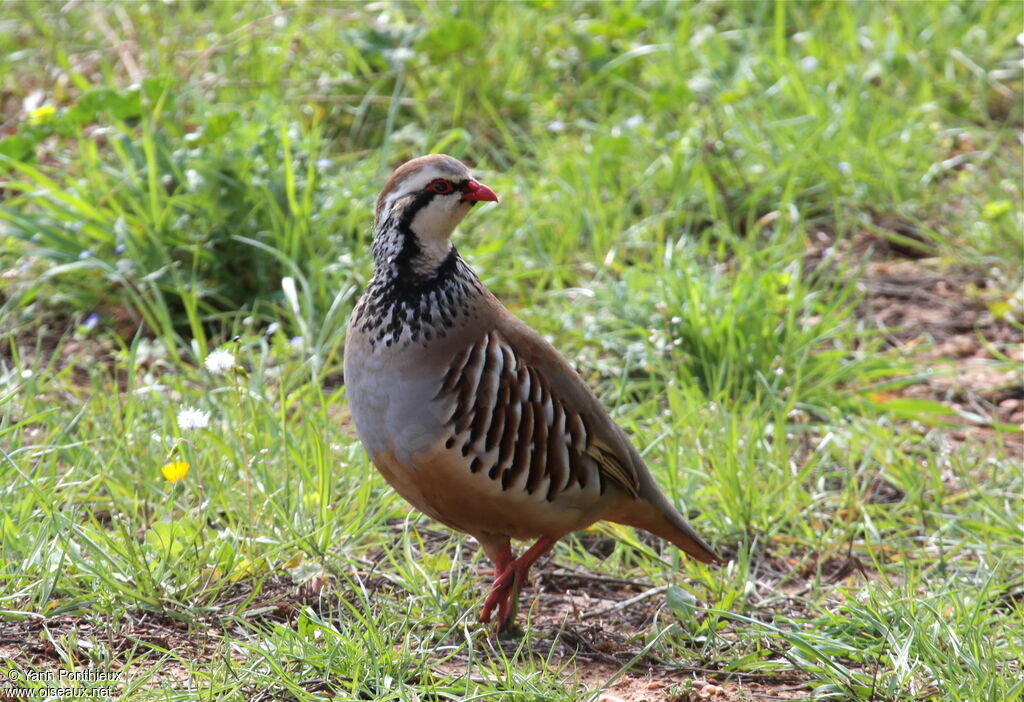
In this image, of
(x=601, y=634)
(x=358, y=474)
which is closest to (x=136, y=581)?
(x=358, y=474)

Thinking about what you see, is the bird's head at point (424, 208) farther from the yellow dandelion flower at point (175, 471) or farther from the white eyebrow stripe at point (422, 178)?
the yellow dandelion flower at point (175, 471)

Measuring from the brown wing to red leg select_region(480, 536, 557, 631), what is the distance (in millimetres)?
202

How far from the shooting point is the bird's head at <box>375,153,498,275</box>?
286cm

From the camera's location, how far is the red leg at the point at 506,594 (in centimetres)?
298

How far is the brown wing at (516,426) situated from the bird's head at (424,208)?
238 mm

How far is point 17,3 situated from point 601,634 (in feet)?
15.7

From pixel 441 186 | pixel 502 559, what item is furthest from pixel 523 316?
pixel 441 186

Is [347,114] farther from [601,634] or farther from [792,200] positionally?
[601,634]

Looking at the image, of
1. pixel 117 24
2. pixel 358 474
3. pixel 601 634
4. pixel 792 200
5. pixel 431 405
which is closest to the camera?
pixel 431 405

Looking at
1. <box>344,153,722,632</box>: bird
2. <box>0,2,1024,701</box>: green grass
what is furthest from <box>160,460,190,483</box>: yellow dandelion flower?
<box>344,153,722,632</box>: bird

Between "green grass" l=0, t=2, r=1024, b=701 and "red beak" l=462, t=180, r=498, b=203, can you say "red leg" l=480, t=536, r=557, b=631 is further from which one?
"red beak" l=462, t=180, r=498, b=203

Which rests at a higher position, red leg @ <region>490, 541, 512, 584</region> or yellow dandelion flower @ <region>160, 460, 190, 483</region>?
yellow dandelion flower @ <region>160, 460, 190, 483</region>

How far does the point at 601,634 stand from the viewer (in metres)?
3.10

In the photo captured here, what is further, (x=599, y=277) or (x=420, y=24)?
(x=420, y=24)
